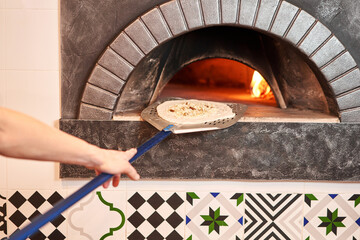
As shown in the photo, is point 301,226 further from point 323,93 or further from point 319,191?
point 323,93

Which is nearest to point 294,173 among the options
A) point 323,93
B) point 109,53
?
point 323,93

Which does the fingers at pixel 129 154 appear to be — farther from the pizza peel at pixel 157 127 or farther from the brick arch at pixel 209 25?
the brick arch at pixel 209 25

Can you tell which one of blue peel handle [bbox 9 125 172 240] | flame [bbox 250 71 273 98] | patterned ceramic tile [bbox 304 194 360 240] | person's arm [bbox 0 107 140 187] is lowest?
patterned ceramic tile [bbox 304 194 360 240]

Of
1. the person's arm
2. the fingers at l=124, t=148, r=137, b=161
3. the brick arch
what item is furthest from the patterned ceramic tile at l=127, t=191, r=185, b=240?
the person's arm

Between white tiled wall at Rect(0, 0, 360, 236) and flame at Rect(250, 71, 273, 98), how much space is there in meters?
0.76

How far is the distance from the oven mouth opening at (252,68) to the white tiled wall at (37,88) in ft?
1.06

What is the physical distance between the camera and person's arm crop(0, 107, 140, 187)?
0.94 metres

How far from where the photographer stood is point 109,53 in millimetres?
1838

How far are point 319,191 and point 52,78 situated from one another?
135cm

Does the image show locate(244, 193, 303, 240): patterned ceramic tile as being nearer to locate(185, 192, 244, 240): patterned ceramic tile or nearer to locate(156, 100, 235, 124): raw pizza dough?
locate(185, 192, 244, 240): patterned ceramic tile

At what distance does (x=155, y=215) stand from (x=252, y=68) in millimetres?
998

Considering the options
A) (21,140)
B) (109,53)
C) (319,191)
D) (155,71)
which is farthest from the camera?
(155,71)

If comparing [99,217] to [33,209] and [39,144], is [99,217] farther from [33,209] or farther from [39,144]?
[39,144]

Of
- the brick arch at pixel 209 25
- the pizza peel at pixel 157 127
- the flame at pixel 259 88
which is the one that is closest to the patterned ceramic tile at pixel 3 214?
the brick arch at pixel 209 25
